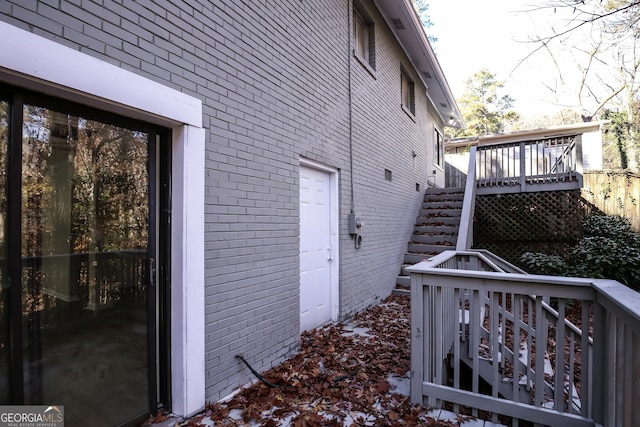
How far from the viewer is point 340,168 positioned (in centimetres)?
499

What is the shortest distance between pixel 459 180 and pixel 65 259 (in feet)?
54.3

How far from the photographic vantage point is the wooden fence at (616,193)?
895 centimetres

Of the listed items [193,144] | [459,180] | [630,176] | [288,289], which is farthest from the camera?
[459,180]

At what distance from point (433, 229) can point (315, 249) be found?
4641 millimetres

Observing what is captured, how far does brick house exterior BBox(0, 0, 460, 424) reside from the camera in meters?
1.98

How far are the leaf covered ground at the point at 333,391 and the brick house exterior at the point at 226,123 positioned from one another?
8.4 inches

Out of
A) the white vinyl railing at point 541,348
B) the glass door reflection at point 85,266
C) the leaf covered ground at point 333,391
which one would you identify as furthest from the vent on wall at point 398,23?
the glass door reflection at point 85,266

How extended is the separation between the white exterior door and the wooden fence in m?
8.39

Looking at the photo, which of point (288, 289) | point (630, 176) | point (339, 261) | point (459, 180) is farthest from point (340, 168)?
point (459, 180)

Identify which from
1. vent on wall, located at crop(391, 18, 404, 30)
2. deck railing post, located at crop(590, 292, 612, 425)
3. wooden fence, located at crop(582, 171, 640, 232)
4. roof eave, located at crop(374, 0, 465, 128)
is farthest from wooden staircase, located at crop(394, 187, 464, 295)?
deck railing post, located at crop(590, 292, 612, 425)

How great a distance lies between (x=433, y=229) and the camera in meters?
8.29

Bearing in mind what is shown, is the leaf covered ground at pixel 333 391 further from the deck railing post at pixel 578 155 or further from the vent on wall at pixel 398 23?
the deck railing post at pixel 578 155

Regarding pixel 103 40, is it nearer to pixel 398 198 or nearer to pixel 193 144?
pixel 193 144

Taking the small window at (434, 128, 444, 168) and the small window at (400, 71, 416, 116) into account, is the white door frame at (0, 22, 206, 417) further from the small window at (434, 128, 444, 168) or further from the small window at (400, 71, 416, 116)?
the small window at (434, 128, 444, 168)
